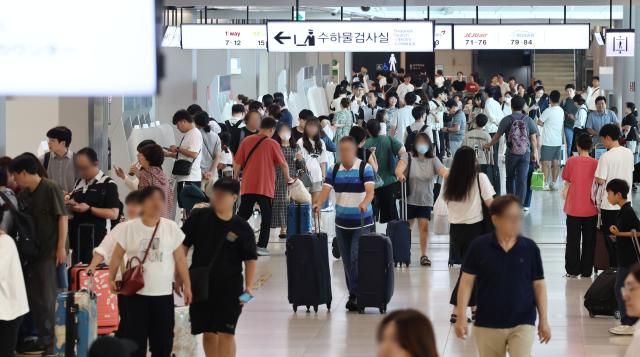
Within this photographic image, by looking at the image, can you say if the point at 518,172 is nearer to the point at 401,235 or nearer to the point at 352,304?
the point at 401,235

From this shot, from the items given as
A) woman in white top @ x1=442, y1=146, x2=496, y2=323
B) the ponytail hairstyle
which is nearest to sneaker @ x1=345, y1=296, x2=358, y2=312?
woman in white top @ x1=442, y1=146, x2=496, y2=323

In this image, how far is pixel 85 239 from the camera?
1032 cm

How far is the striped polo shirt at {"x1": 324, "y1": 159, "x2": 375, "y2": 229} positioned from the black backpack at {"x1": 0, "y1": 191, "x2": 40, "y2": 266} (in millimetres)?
2887

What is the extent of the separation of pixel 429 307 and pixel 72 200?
136 inches

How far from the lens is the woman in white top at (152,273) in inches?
301

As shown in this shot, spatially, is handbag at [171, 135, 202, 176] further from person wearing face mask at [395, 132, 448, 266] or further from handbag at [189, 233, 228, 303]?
handbag at [189, 233, 228, 303]

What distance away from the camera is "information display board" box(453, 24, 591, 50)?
66.8ft

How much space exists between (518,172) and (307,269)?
7794 millimetres

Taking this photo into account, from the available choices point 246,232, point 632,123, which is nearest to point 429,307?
point 246,232

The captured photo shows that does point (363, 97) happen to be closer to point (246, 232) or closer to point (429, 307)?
point (429, 307)

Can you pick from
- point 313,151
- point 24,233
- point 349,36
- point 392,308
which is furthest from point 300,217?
point 24,233

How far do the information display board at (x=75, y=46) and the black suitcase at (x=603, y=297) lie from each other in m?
7.21

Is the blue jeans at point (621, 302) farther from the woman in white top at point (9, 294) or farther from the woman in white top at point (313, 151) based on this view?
the woman in white top at point (313, 151)

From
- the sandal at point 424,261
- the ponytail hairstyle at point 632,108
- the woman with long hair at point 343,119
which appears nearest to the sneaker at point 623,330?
the sandal at point 424,261
